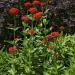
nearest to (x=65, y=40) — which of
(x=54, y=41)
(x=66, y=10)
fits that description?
(x=54, y=41)

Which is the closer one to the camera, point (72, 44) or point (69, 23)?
point (72, 44)

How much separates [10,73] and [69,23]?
220cm

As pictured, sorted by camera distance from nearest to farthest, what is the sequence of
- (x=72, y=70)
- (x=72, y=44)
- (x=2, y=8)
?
1. (x=72, y=70)
2. (x=72, y=44)
3. (x=2, y=8)

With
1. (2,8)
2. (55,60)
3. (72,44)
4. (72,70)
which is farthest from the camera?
(2,8)

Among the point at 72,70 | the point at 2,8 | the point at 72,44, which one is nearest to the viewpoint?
the point at 72,70

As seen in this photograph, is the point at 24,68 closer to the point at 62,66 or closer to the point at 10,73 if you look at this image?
the point at 10,73

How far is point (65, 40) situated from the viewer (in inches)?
217

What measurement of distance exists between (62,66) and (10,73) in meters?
0.77

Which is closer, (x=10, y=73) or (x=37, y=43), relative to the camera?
(x=10, y=73)

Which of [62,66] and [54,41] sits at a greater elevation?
[54,41]

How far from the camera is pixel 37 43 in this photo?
16.9 ft

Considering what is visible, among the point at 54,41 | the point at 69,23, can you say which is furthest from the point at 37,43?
the point at 69,23

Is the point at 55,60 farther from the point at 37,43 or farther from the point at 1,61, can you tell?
the point at 1,61

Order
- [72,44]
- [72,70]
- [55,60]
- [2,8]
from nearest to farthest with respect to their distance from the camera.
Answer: [72,70], [55,60], [72,44], [2,8]
